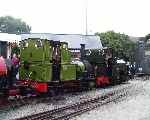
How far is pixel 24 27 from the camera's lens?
107062mm

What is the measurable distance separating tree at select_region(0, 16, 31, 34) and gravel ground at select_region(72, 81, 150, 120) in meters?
84.1

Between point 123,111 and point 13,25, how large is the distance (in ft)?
299

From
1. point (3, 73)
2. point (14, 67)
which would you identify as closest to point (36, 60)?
point (14, 67)

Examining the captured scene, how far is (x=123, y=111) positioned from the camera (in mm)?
16531

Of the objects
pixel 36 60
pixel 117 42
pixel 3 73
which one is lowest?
pixel 3 73

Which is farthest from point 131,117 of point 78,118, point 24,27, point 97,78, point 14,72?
point 24,27

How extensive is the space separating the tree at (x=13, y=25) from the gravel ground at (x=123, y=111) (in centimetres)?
8408

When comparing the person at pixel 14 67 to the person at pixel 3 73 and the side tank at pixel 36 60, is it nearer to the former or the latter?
the person at pixel 3 73

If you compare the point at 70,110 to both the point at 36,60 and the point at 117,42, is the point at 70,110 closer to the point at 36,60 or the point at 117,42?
the point at 36,60

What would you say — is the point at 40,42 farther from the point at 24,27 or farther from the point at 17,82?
the point at 24,27

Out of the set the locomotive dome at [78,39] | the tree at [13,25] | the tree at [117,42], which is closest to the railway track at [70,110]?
the locomotive dome at [78,39]

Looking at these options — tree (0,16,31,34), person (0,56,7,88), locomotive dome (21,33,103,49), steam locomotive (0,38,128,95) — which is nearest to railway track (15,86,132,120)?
steam locomotive (0,38,128,95)

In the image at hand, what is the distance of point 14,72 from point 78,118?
15.8 ft

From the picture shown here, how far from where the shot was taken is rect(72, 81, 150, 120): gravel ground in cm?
1484
